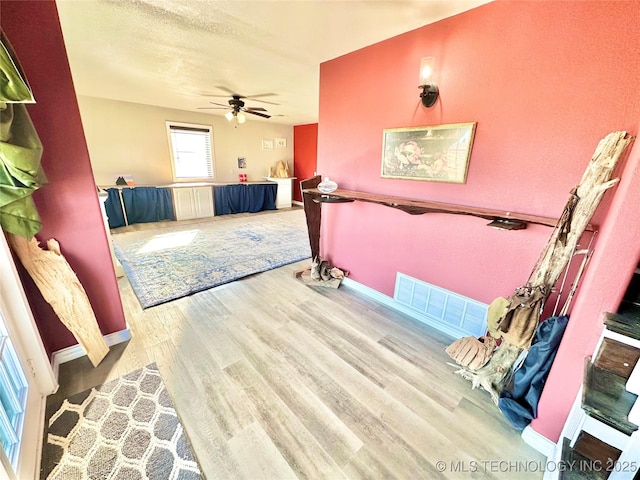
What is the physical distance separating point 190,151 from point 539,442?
6949mm

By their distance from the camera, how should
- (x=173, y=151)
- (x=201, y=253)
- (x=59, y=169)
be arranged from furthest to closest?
1. (x=173, y=151)
2. (x=201, y=253)
3. (x=59, y=169)

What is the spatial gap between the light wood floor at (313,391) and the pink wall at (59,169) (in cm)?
45

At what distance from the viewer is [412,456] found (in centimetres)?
131

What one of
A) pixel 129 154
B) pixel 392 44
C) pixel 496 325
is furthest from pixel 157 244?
pixel 496 325

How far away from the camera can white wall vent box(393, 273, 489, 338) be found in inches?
80.9

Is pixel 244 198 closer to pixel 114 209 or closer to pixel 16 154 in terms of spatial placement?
pixel 114 209

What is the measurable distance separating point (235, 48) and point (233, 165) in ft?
14.9

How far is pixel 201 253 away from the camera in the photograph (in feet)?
12.7

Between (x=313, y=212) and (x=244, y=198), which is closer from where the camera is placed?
(x=313, y=212)

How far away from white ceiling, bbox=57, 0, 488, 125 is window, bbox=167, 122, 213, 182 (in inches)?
82.6

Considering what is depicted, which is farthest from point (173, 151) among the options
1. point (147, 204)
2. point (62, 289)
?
point (62, 289)

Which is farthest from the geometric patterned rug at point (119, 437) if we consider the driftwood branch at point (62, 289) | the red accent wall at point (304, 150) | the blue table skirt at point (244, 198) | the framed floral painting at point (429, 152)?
the red accent wall at point (304, 150)

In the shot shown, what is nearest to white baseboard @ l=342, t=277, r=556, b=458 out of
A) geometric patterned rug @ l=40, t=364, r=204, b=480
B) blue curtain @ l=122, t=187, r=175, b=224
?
geometric patterned rug @ l=40, t=364, r=204, b=480

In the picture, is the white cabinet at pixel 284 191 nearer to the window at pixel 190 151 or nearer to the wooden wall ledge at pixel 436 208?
the window at pixel 190 151
